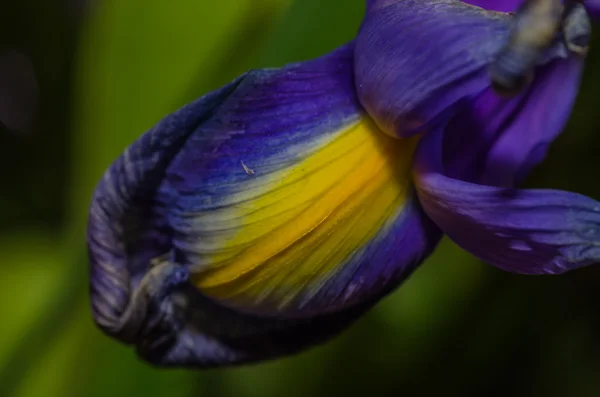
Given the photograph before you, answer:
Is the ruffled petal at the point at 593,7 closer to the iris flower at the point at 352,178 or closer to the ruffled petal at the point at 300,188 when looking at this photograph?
the iris flower at the point at 352,178

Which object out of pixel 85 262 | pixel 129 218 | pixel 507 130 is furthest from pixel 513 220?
pixel 85 262

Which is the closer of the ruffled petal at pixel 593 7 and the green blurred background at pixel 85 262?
the ruffled petal at pixel 593 7

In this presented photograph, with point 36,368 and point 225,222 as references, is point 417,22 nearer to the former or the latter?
point 225,222

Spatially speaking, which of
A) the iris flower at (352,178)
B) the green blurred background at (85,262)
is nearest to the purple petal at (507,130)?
the iris flower at (352,178)

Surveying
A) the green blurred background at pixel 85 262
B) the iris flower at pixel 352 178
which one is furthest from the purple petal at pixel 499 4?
the green blurred background at pixel 85 262

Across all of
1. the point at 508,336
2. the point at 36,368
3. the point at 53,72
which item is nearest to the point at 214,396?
the point at 36,368

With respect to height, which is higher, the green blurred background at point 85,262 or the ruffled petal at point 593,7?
the ruffled petal at point 593,7

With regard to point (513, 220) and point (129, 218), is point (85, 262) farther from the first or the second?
point (513, 220)

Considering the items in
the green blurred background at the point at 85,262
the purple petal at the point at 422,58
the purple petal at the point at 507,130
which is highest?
the purple petal at the point at 422,58

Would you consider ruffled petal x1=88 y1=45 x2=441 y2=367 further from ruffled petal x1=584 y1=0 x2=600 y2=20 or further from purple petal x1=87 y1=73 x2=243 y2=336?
ruffled petal x1=584 y1=0 x2=600 y2=20
